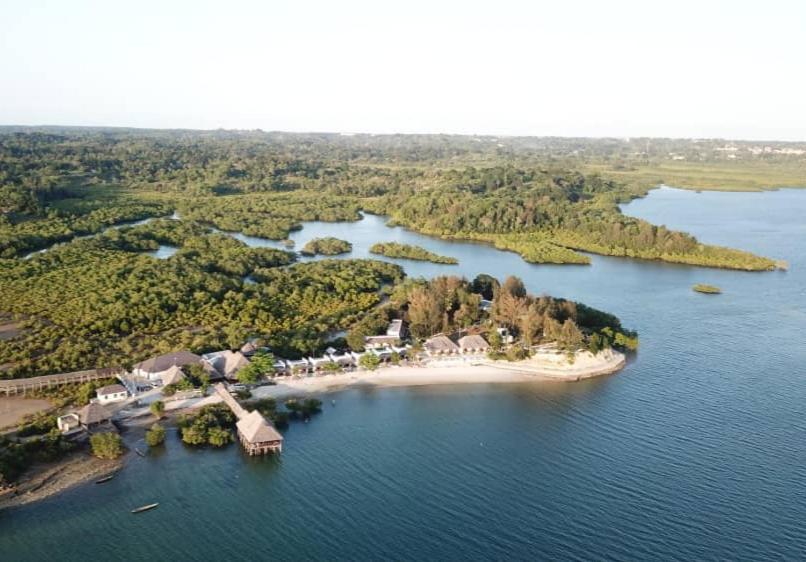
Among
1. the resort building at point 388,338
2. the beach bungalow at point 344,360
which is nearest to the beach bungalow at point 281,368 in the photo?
the beach bungalow at point 344,360

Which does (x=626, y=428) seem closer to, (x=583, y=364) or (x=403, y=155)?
(x=583, y=364)

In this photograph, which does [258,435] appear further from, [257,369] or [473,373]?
[473,373]

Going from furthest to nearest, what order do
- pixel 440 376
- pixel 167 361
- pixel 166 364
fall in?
pixel 440 376
pixel 167 361
pixel 166 364

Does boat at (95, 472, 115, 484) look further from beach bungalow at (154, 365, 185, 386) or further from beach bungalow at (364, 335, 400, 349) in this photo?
beach bungalow at (364, 335, 400, 349)

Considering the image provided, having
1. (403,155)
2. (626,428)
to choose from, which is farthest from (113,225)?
(403,155)

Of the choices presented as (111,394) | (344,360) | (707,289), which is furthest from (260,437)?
(707,289)

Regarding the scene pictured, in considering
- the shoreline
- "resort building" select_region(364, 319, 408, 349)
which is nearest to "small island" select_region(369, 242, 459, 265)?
"resort building" select_region(364, 319, 408, 349)

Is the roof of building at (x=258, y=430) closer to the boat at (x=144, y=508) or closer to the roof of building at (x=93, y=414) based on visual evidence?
the boat at (x=144, y=508)

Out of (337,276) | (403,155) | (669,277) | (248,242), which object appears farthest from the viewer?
(403,155)
